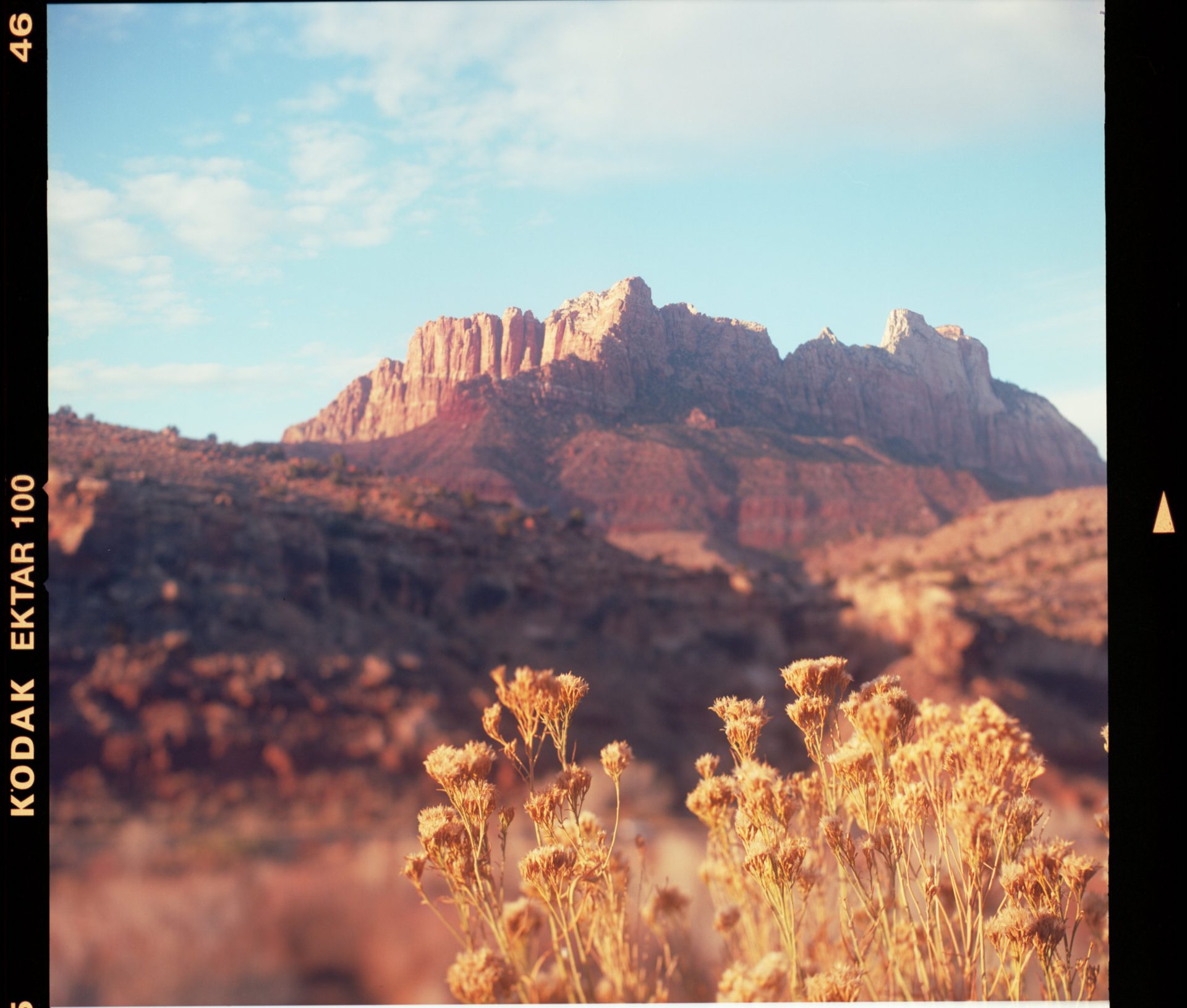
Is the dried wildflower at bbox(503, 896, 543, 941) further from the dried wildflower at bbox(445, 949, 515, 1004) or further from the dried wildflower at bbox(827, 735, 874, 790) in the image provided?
the dried wildflower at bbox(827, 735, 874, 790)

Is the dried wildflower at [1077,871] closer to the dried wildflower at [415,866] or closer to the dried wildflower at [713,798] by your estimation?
the dried wildflower at [713,798]

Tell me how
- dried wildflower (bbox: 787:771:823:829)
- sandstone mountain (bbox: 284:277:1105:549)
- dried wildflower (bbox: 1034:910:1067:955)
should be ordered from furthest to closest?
1. sandstone mountain (bbox: 284:277:1105:549)
2. dried wildflower (bbox: 787:771:823:829)
3. dried wildflower (bbox: 1034:910:1067:955)

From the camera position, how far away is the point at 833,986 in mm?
1688

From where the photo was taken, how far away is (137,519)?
2.29 metres

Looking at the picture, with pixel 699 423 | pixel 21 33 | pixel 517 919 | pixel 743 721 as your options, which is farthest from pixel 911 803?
pixel 21 33

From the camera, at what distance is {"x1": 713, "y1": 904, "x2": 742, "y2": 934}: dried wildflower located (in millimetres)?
1932

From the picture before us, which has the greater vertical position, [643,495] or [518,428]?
[518,428]

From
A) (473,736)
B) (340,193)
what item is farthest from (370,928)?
(340,193)

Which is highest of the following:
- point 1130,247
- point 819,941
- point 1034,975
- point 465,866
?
point 1130,247

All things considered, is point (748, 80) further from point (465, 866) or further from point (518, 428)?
point (465, 866)

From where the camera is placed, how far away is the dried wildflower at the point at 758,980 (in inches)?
59.9

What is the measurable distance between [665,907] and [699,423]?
1.46 m

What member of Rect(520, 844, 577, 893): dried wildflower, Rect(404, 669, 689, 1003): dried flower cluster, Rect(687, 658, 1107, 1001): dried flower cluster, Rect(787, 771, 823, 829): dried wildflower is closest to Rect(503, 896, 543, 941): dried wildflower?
Rect(404, 669, 689, 1003): dried flower cluster

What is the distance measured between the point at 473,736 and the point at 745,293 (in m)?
1.66
